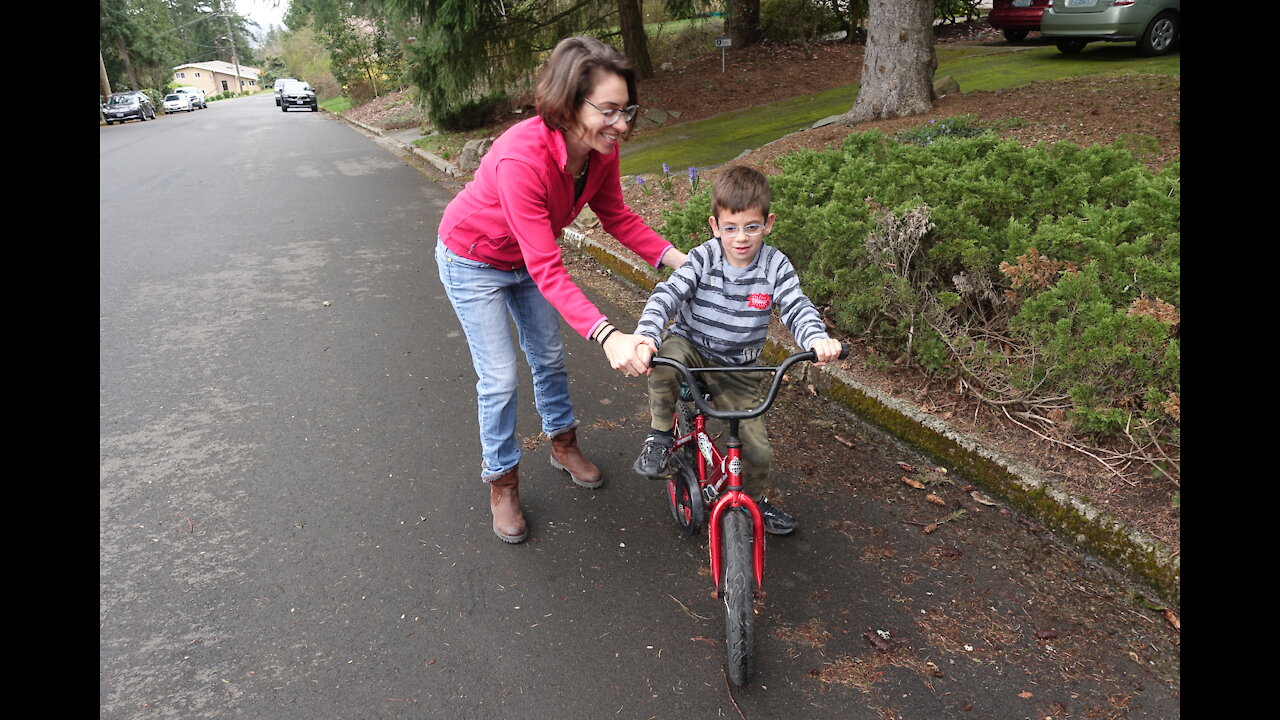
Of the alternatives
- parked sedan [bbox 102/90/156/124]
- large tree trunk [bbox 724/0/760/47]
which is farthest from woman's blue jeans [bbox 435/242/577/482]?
parked sedan [bbox 102/90/156/124]

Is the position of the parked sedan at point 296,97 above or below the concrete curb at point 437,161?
above

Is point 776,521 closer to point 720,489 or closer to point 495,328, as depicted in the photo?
point 720,489

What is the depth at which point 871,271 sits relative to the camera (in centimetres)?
449

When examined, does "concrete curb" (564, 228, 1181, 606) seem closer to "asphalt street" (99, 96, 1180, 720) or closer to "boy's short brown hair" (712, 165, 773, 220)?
"asphalt street" (99, 96, 1180, 720)

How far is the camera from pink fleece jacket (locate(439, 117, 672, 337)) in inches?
106

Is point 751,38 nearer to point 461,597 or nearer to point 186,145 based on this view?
point 186,145

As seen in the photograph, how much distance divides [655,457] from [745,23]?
779 inches

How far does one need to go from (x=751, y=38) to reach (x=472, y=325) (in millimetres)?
19550

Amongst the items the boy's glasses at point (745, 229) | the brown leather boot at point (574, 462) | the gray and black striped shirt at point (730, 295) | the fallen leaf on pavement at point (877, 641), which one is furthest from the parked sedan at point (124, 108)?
the fallen leaf on pavement at point (877, 641)

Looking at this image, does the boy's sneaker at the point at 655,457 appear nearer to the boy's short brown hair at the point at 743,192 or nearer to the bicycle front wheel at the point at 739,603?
the bicycle front wheel at the point at 739,603

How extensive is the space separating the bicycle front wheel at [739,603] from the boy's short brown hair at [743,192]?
1.14m

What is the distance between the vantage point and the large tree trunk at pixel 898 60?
8.98 meters

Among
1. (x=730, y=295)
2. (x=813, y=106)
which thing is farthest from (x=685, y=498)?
(x=813, y=106)

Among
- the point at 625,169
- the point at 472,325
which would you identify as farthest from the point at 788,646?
the point at 625,169
